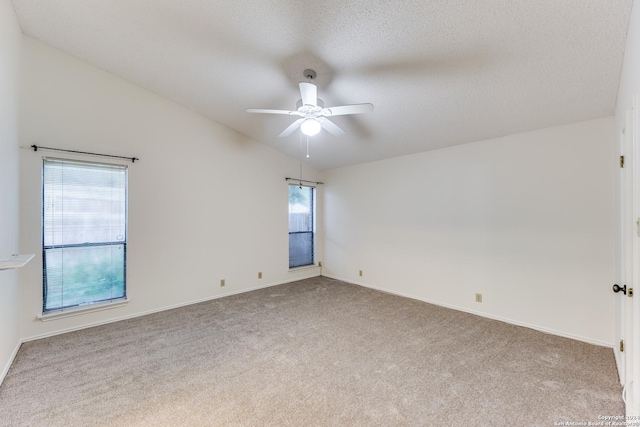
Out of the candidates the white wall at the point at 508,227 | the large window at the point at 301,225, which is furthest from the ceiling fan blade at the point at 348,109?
the large window at the point at 301,225

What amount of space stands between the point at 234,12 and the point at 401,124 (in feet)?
7.14

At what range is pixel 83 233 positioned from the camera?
3.07 meters

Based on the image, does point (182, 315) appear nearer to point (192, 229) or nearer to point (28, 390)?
point (192, 229)

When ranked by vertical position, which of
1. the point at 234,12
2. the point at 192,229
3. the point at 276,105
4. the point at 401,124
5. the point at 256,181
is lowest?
the point at 192,229

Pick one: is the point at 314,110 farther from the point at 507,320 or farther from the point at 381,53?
the point at 507,320

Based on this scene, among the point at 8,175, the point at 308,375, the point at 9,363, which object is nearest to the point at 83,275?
the point at 9,363

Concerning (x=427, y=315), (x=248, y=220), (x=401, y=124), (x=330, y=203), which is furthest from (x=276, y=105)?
(x=427, y=315)

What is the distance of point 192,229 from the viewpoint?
12.8ft

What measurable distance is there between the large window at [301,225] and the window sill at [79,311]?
2.78 meters

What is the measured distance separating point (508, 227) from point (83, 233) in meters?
5.08

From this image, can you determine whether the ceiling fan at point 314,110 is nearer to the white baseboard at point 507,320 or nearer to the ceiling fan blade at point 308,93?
the ceiling fan blade at point 308,93

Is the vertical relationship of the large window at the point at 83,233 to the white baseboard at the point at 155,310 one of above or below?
above

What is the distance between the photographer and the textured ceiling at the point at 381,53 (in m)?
1.82

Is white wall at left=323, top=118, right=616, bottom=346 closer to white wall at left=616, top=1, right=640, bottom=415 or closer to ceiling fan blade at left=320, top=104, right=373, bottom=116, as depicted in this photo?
white wall at left=616, top=1, right=640, bottom=415
